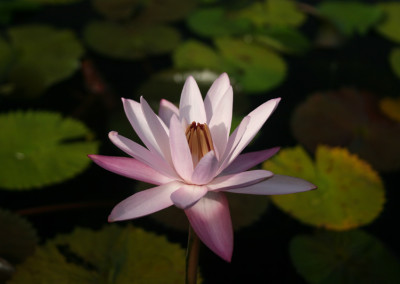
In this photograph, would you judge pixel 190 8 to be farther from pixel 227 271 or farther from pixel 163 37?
pixel 227 271

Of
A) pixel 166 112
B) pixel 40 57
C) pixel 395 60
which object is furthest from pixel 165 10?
pixel 166 112

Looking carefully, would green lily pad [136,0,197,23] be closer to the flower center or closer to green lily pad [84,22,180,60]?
green lily pad [84,22,180,60]

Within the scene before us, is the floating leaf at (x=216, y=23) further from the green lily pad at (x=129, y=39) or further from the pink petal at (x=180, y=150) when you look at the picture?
the pink petal at (x=180, y=150)

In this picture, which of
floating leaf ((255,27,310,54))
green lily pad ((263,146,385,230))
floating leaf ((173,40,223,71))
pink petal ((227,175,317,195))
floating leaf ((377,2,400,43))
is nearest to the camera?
pink petal ((227,175,317,195))

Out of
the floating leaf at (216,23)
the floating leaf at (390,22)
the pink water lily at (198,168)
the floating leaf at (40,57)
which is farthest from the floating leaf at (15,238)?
the floating leaf at (390,22)

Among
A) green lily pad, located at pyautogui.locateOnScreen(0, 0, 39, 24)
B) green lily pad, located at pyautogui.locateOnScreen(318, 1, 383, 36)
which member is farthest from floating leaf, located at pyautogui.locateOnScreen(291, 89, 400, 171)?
green lily pad, located at pyautogui.locateOnScreen(0, 0, 39, 24)

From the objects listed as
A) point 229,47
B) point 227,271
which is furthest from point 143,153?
point 229,47
